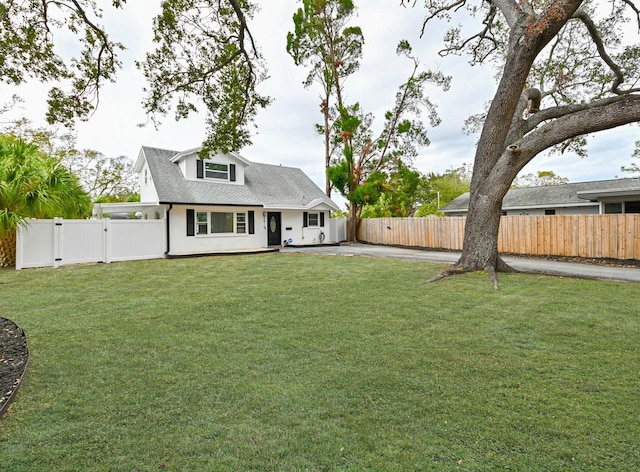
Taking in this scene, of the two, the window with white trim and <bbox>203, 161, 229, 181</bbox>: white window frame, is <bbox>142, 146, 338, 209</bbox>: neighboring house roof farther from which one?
the window with white trim

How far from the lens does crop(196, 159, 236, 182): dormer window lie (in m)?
15.6

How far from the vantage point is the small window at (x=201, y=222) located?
14.6 m

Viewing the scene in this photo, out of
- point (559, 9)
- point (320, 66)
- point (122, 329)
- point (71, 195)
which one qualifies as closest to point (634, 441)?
point (122, 329)

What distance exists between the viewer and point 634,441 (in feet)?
6.41

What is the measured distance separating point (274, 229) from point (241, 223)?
214 cm

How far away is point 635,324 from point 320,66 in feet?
66.1

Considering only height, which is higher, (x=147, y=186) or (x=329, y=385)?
(x=147, y=186)

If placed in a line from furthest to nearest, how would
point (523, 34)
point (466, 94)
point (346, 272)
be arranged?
point (466, 94), point (346, 272), point (523, 34)

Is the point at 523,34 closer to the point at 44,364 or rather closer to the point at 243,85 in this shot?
the point at 243,85

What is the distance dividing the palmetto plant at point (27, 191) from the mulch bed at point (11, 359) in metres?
6.97

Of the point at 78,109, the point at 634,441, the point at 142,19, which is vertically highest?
the point at 142,19

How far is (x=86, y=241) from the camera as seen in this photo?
11.3 m

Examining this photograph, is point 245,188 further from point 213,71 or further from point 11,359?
point 11,359

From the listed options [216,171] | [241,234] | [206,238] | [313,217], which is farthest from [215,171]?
[313,217]
